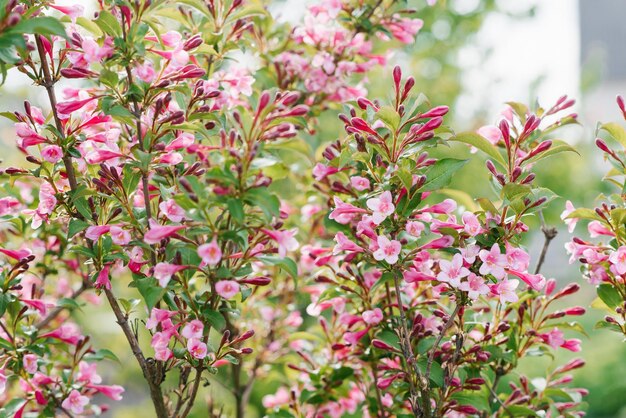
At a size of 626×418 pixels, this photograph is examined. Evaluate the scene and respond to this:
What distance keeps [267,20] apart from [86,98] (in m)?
1.00

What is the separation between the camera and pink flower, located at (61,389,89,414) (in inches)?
77.2

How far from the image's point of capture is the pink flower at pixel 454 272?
5.10ft

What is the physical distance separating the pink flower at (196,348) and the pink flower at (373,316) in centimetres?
50

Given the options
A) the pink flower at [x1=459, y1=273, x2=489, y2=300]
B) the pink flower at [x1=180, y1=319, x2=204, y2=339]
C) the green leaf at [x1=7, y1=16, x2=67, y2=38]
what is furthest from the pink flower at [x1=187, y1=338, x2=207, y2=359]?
the green leaf at [x1=7, y1=16, x2=67, y2=38]

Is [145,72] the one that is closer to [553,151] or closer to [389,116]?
[389,116]

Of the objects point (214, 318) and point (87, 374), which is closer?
point (214, 318)

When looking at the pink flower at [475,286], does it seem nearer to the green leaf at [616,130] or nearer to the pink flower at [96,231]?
the green leaf at [616,130]

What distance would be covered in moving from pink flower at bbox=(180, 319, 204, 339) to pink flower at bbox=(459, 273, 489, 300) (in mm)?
604

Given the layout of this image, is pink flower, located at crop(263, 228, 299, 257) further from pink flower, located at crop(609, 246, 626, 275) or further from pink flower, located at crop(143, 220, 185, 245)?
pink flower, located at crop(609, 246, 626, 275)

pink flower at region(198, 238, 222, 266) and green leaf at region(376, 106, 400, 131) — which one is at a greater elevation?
green leaf at region(376, 106, 400, 131)

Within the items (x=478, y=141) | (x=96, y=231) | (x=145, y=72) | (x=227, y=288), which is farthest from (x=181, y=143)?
(x=478, y=141)

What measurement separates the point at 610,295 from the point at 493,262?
21.3 inches

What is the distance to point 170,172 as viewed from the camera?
5.77 ft

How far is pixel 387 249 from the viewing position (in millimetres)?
1584
